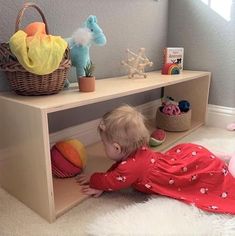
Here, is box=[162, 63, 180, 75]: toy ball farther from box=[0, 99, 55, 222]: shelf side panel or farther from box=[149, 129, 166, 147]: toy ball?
box=[0, 99, 55, 222]: shelf side panel

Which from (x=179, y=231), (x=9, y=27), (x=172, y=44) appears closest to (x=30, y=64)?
(x=9, y=27)

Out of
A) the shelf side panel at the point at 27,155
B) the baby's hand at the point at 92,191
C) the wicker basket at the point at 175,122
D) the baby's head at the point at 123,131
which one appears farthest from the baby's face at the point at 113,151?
the wicker basket at the point at 175,122

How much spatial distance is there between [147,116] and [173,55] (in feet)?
1.39

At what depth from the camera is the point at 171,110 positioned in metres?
1.62

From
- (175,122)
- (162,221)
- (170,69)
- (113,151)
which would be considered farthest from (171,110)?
(162,221)

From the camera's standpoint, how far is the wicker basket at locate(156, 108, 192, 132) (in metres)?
1.59

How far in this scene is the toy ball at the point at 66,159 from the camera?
1.05 metres

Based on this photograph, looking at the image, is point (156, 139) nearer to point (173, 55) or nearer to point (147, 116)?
point (147, 116)

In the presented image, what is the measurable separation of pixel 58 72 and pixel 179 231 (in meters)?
0.60

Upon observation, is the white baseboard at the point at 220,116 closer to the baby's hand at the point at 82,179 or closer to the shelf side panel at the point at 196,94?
the shelf side panel at the point at 196,94

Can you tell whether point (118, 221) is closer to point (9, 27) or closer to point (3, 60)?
point (3, 60)

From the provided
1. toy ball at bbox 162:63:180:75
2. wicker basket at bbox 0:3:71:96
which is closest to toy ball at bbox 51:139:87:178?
wicker basket at bbox 0:3:71:96

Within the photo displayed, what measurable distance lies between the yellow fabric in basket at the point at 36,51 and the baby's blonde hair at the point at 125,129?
27 centimetres

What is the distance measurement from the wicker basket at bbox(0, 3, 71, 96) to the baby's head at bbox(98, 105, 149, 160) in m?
0.21
